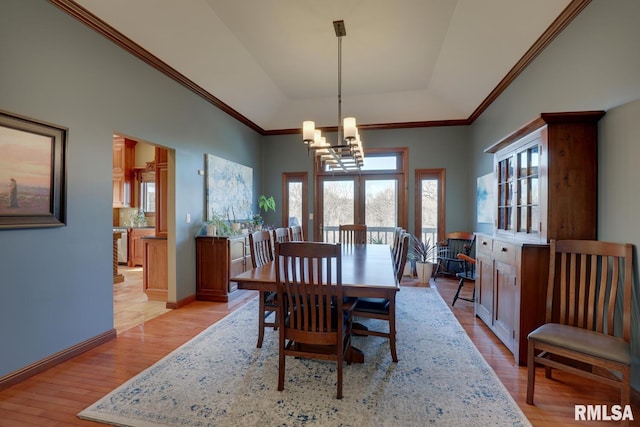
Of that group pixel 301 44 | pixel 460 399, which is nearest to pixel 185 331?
pixel 460 399

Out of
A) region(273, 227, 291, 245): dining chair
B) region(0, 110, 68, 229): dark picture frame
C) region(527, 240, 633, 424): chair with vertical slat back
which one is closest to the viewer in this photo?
region(527, 240, 633, 424): chair with vertical slat back

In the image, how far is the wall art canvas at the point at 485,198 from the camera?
14.5 feet

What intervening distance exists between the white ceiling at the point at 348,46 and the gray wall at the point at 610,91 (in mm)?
410

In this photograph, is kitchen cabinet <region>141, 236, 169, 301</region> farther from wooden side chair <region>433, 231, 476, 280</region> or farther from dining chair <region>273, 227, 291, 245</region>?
wooden side chair <region>433, 231, 476, 280</region>

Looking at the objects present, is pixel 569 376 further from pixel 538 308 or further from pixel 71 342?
pixel 71 342

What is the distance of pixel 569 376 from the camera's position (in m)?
2.20

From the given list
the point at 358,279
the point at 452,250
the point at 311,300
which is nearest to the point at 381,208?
the point at 452,250

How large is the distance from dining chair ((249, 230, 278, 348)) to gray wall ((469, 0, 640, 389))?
8.64 feet

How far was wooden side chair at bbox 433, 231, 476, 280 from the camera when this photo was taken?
5145 mm

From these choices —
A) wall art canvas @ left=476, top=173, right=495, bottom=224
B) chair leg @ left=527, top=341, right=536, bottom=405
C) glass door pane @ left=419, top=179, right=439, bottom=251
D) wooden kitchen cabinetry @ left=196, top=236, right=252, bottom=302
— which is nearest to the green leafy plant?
wooden kitchen cabinetry @ left=196, top=236, right=252, bottom=302

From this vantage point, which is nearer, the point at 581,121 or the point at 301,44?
the point at 581,121

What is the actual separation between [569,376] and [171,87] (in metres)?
4.98

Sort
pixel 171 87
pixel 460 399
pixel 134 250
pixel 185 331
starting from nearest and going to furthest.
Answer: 1. pixel 460 399
2. pixel 185 331
3. pixel 171 87
4. pixel 134 250

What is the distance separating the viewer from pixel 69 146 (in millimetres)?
2420
